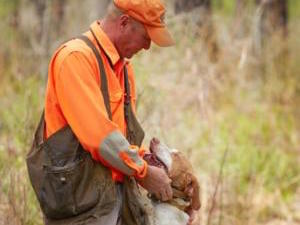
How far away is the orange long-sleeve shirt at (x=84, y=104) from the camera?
427 centimetres

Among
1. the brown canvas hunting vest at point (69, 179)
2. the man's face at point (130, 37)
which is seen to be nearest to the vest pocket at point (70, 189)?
the brown canvas hunting vest at point (69, 179)

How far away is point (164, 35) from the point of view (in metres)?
4.55

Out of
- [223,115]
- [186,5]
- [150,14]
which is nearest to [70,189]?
[150,14]

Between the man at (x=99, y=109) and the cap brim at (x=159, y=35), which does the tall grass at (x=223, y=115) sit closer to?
the man at (x=99, y=109)

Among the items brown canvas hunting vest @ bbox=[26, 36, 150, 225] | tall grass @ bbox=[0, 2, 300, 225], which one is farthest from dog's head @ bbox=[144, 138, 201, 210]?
tall grass @ bbox=[0, 2, 300, 225]

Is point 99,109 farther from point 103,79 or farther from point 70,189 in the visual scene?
point 70,189

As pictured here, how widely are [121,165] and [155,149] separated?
50 cm

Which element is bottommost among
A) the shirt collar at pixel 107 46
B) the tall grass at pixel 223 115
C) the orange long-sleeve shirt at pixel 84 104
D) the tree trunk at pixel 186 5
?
the tall grass at pixel 223 115

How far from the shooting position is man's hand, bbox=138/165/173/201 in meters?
4.52

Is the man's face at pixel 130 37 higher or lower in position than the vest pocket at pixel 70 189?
higher

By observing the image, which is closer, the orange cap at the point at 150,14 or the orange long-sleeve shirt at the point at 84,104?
the orange long-sleeve shirt at the point at 84,104

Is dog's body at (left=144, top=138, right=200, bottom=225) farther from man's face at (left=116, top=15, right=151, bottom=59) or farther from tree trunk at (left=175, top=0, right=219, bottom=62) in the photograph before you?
tree trunk at (left=175, top=0, right=219, bottom=62)

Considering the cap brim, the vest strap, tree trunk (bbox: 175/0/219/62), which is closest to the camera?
the vest strap

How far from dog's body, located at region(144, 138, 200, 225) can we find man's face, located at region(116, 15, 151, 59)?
0.59 meters
